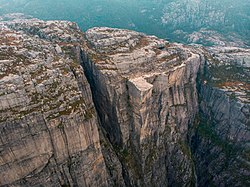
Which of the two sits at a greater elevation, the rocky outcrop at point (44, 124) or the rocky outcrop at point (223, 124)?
the rocky outcrop at point (44, 124)

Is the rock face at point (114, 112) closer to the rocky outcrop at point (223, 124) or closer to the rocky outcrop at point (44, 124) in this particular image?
the rocky outcrop at point (44, 124)

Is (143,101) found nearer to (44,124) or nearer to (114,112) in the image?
(114,112)

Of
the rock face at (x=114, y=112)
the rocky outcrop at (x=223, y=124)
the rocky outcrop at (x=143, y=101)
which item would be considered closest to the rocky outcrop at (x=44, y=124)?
the rock face at (x=114, y=112)

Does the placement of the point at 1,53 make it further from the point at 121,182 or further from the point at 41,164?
the point at 121,182

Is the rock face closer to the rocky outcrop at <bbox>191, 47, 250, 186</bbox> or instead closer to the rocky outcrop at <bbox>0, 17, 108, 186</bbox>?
the rocky outcrop at <bbox>0, 17, 108, 186</bbox>

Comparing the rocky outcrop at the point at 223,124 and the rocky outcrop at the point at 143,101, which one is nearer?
the rocky outcrop at the point at 143,101

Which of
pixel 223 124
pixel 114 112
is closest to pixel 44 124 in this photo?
pixel 114 112

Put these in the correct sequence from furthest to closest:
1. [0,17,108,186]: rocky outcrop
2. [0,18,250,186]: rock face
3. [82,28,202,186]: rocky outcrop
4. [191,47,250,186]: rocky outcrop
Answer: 1. [191,47,250,186]: rocky outcrop
2. [82,28,202,186]: rocky outcrop
3. [0,18,250,186]: rock face
4. [0,17,108,186]: rocky outcrop

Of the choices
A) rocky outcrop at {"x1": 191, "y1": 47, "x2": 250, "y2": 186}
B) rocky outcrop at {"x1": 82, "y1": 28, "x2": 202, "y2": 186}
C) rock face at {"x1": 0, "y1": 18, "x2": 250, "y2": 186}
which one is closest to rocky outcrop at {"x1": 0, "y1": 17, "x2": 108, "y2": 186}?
rock face at {"x1": 0, "y1": 18, "x2": 250, "y2": 186}
